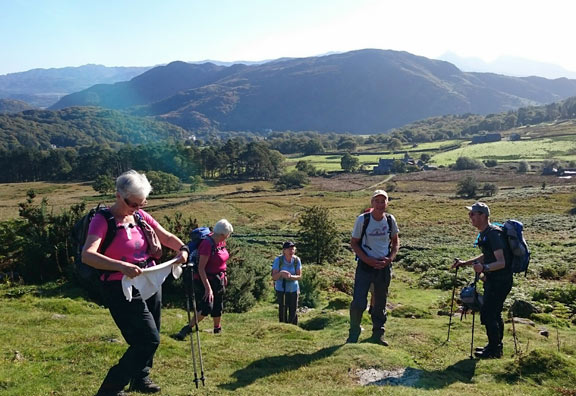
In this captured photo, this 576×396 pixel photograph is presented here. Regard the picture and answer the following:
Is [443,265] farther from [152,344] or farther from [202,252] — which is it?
[152,344]

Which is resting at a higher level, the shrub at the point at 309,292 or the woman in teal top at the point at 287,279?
the woman in teal top at the point at 287,279

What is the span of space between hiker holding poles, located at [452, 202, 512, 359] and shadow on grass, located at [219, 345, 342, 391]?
2666 millimetres

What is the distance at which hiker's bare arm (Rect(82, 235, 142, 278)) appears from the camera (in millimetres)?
4637

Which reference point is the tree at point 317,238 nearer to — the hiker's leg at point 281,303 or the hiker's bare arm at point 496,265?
the hiker's leg at point 281,303

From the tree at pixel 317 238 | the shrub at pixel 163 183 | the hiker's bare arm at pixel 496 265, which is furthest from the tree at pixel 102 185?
the hiker's bare arm at pixel 496 265

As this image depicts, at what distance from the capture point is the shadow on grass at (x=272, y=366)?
6.52 m

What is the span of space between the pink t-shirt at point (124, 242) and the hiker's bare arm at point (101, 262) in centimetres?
15

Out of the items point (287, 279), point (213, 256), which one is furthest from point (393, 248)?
point (213, 256)

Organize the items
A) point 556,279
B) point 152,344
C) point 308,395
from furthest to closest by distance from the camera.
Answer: point 556,279 → point 308,395 → point 152,344

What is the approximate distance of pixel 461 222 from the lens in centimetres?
6462

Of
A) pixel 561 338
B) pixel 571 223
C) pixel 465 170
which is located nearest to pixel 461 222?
pixel 571 223

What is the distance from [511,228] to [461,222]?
61106mm

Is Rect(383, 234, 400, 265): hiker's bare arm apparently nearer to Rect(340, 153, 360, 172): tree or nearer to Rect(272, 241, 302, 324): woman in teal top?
Rect(272, 241, 302, 324): woman in teal top

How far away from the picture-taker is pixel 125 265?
15.4ft
